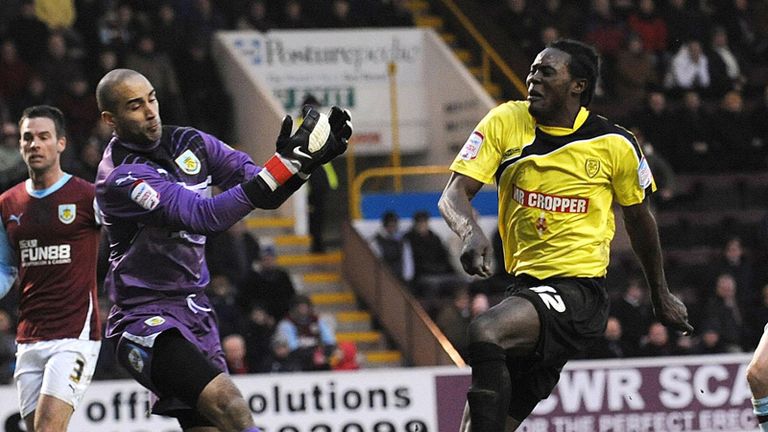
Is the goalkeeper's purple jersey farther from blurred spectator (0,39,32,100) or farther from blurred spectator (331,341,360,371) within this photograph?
blurred spectator (0,39,32,100)

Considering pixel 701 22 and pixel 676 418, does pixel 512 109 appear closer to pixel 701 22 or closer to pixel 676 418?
pixel 676 418

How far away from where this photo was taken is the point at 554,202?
Answer: 6.86 meters

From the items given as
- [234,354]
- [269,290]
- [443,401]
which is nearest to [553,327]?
[443,401]

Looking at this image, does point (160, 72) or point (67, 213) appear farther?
point (160, 72)

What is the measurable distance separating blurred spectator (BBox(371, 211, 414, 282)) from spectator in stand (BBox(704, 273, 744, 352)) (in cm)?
311

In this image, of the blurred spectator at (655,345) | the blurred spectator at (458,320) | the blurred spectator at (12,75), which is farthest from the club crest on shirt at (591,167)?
the blurred spectator at (12,75)

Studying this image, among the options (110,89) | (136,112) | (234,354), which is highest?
(110,89)

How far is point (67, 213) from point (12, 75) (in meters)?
8.43

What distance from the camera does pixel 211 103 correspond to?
17703 mm

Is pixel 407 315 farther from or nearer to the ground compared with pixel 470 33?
nearer to the ground

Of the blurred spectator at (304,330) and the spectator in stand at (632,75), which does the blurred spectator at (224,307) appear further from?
the spectator in stand at (632,75)

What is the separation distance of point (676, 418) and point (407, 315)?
156 inches

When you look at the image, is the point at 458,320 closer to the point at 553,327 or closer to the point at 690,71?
the point at 690,71

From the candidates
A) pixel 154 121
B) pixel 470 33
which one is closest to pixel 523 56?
pixel 470 33
